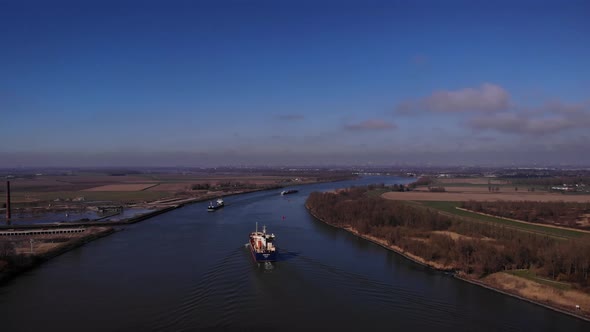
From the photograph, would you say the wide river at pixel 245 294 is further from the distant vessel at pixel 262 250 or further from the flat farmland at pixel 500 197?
the flat farmland at pixel 500 197

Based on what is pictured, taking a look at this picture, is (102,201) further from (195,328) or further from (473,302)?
(473,302)

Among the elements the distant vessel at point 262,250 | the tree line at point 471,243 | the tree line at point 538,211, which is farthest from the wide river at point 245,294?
the tree line at point 538,211

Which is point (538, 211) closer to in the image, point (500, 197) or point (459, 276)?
point (500, 197)

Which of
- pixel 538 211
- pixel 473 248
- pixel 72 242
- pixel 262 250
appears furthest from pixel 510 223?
pixel 72 242

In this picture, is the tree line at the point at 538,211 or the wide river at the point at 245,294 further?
the tree line at the point at 538,211

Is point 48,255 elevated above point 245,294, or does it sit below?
above

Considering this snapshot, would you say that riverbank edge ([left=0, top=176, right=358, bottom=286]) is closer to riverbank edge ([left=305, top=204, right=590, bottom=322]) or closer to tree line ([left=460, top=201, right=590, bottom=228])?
riverbank edge ([left=305, top=204, right=590, bottom=322])

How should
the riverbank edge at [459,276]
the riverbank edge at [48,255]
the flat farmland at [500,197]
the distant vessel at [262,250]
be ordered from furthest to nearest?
the flat farmland at [500,197] → the distant vessel at [262,250] → the riverbank edge at [48,255] → the riverbank edge at [459,276]
